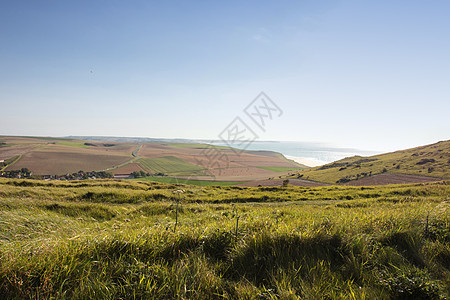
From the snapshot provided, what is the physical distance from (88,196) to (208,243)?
17077mm

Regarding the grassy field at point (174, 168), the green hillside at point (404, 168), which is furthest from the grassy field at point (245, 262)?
the grassy field at point (174, 168)

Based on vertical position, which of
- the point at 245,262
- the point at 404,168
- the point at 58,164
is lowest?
the point at 58,164

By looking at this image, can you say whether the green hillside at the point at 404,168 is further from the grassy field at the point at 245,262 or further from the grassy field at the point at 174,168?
the grassy field at the point at 245,262

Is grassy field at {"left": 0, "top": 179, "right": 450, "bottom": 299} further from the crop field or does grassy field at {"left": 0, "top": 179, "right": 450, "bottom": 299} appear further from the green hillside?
the crop field

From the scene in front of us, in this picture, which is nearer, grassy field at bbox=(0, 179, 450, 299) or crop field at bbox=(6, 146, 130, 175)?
grassy field at bbox=(0, 179, 450, 299)

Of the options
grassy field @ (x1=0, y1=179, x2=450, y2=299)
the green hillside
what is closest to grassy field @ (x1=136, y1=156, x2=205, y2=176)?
the green hillside

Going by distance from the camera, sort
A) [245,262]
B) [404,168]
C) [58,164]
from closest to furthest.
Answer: [245,262]
[58,164]
[404,168]

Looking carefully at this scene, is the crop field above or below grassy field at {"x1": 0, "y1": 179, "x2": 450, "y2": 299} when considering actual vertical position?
below

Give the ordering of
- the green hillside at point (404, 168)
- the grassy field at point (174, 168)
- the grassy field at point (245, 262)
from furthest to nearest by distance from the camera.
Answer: the grassy field at point (174, 168) → the green hillside at point (404, 168) → the grassy field at point (245, 262)

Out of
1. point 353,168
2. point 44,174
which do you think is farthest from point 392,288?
point 353,168

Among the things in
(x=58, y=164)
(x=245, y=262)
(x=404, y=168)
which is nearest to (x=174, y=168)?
(x=58, y=164)

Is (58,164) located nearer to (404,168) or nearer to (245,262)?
A: (245,262)

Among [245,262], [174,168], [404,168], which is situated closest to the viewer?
[245,262]

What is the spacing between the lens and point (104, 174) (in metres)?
69.1
